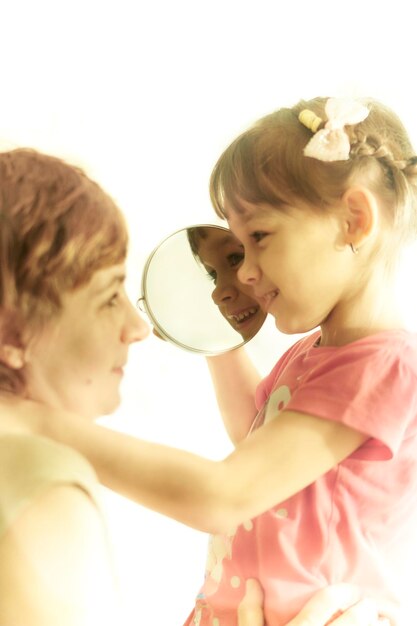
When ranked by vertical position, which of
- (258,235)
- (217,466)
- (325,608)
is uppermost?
(258,235)

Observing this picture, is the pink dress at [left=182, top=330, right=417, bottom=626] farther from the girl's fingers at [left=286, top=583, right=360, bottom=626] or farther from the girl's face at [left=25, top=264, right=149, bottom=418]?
the girl's face at [left=25, top=264, right=149, bottom=418]

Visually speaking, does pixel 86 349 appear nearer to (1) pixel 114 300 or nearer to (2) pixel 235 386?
(1) pixel 114 300

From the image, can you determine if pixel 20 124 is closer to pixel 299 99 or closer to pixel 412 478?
pixel 299 99

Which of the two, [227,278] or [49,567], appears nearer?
[49,567]

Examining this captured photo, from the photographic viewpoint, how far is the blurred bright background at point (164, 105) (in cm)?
56

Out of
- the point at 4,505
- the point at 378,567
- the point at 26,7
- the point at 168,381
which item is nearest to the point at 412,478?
the point at 378,567

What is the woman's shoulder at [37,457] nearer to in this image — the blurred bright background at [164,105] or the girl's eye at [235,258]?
the blurred bright background at [164,105]

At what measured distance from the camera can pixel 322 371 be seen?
1.90ft

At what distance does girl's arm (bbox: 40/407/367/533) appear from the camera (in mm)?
500

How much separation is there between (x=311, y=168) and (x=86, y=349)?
186mm

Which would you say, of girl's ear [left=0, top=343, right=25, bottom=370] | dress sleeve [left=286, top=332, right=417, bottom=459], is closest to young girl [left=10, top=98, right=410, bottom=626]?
dress sleeve [left=286, top=332, right=417, bottom=459]

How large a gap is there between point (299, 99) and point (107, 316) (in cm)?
23

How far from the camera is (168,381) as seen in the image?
0.60 meters

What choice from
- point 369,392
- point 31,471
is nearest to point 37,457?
point 31,471
